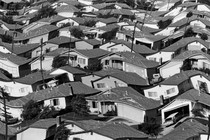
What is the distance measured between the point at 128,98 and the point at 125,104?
996mm

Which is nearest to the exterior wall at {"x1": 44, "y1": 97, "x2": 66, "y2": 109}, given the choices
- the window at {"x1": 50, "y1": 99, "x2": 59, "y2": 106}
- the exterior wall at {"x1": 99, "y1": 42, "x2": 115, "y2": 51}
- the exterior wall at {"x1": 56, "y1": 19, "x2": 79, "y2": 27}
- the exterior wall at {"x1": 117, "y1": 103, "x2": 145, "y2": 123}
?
the window at {"x1": 50, "y1": 99, "x2": 59, "y2": 106}

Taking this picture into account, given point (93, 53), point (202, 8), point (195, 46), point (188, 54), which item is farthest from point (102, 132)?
point (202, 8)

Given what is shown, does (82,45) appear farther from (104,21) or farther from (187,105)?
(187,105)

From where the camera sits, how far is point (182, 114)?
39375 mm

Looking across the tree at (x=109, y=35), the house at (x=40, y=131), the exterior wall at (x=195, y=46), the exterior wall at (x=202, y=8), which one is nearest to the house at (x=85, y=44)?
the tree at (x=109, y=35)

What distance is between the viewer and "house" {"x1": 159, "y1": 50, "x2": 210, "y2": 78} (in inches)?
1991

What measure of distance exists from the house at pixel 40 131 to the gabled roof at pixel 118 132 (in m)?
3.48

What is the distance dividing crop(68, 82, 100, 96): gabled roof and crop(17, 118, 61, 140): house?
6.91 metres

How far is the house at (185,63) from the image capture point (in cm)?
5056

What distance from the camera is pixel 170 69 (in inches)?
2029

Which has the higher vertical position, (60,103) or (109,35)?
(60,103)

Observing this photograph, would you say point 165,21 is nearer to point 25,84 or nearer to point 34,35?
point 34,35

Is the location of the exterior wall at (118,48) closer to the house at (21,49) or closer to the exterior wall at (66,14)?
the house at (21,49)

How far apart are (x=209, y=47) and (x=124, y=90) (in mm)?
14780
